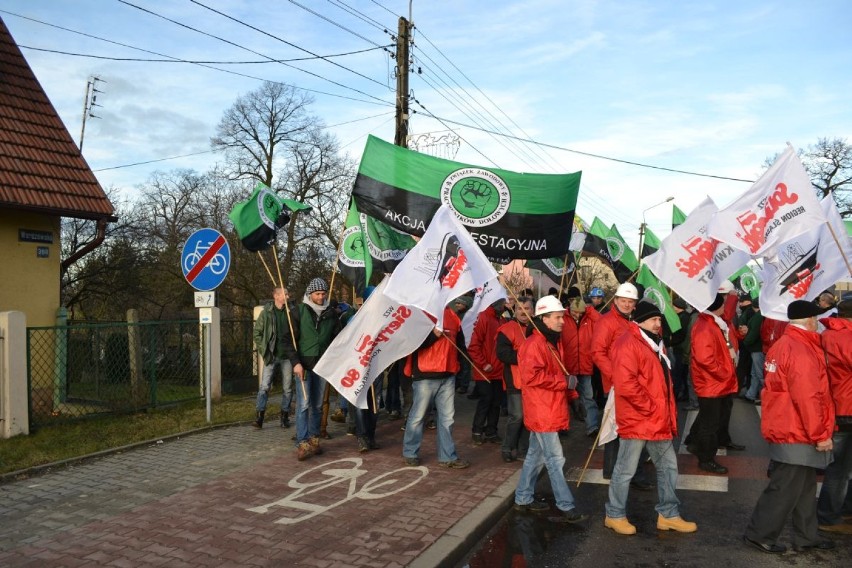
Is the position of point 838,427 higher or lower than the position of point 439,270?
lower

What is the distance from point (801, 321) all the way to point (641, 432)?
55.3 inches

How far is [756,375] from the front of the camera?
11.9m

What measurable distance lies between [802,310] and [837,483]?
1.47 m

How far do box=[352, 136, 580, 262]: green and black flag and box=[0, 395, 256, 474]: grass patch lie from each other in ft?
13.4

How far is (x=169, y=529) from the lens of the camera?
16.9ft

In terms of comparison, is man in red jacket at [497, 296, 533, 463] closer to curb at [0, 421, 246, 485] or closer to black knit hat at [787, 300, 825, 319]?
black knit hat at [787, 300, 825, 319]

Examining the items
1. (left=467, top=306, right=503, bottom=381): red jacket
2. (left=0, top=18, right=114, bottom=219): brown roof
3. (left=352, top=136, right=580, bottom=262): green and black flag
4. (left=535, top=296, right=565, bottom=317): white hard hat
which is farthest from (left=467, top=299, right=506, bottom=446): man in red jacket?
(left=0, top=18, right=114, bottom=219): brown roof

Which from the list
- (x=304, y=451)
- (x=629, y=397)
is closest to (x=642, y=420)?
(x=629, y=397)

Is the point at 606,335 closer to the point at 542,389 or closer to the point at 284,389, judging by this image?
the point at 542,389

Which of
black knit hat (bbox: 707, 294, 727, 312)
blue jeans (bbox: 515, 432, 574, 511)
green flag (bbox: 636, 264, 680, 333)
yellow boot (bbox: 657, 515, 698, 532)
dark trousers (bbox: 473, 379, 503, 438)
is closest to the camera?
yellow boot (bbox: 657, 515, 698, 532)

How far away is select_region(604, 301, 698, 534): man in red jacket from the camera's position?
201 inches

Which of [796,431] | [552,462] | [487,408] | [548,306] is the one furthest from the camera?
[487,408]

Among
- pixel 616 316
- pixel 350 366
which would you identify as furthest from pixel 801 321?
pixel 350 366

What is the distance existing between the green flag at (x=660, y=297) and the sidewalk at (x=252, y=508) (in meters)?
3.11
